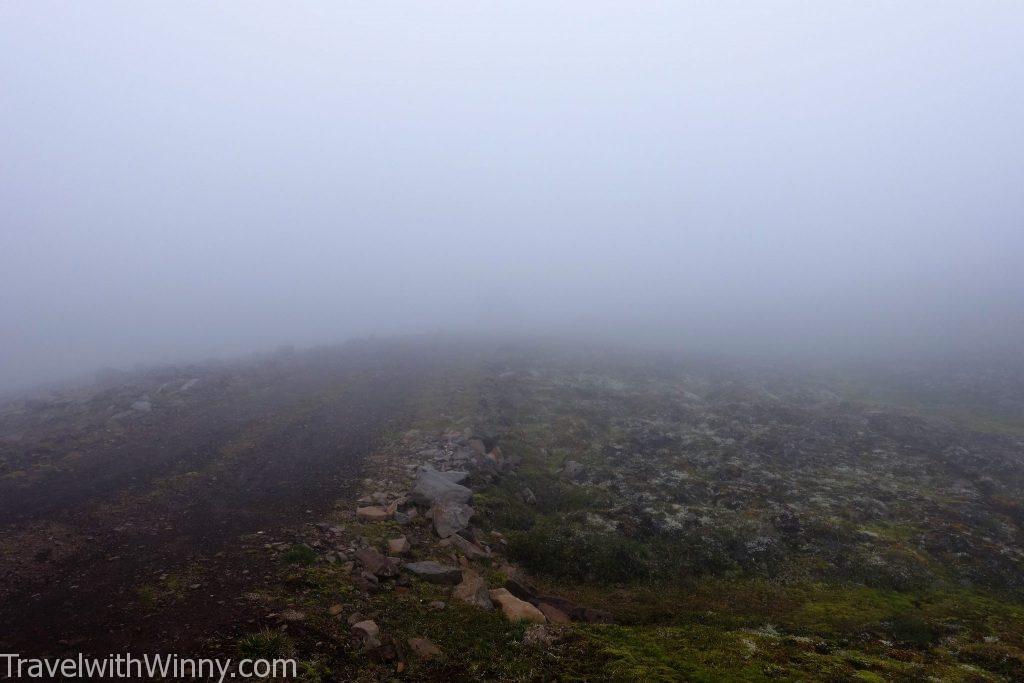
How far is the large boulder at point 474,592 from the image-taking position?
13.7 meters

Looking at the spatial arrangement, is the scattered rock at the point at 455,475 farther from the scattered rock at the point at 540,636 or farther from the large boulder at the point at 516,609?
the scattered rock at the point at 540,636

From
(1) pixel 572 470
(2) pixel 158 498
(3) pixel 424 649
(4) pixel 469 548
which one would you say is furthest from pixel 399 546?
(1) pixel 572 470

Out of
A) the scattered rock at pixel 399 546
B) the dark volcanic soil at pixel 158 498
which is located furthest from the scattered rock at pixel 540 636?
the dark volcanic soil at pixel 158 498

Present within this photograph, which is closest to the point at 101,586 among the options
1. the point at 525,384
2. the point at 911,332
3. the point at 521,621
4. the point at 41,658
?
the point at 41,658

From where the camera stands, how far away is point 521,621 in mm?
12883

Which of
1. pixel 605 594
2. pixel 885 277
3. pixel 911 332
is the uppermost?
pixel 885 277

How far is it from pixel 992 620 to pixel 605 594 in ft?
39.3

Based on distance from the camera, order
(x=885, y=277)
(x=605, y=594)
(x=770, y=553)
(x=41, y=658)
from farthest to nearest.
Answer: (x=885, y=277) → (x=770, y=553) → (x=605, y=594) → (x=41, y=658)

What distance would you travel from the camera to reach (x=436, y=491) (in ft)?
69.5

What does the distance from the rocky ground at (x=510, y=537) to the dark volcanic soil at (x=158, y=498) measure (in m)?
0.12

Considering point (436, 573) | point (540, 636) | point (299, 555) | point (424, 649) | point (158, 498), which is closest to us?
point (424, 649)

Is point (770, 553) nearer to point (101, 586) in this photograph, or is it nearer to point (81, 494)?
point (101, 586)

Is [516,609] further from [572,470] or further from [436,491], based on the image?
[572,470]

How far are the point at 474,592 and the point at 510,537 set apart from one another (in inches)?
215
